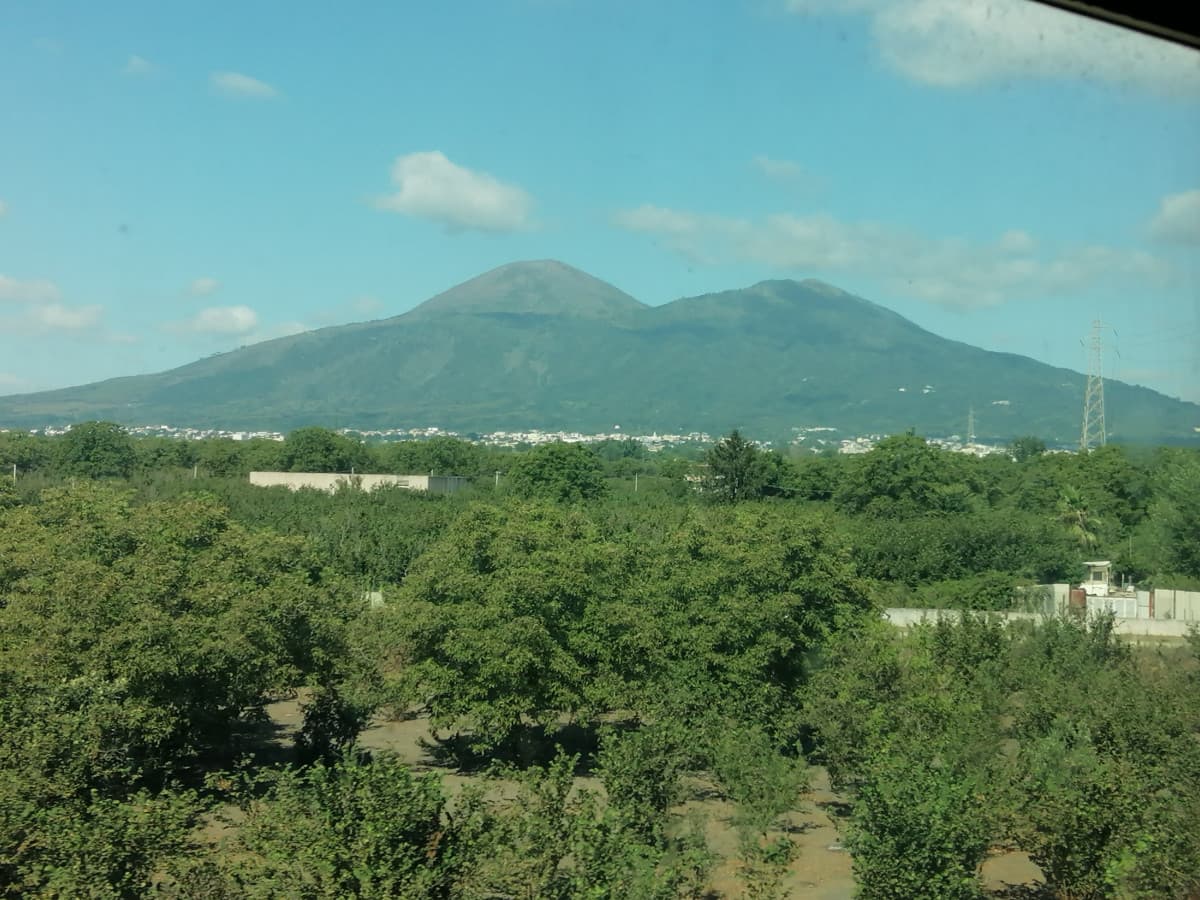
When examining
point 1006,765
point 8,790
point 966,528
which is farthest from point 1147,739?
point 966,528

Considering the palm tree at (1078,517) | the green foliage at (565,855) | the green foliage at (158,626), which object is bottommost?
the palm tree at (1078,517)

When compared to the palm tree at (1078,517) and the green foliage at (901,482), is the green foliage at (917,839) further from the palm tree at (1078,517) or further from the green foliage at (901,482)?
the green foliage at (901,482)

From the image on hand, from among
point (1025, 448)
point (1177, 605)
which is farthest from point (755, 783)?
point (1025, 448)

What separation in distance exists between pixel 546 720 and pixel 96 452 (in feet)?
189

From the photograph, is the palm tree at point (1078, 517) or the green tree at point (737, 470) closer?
the palm tree at point (1078, 517)

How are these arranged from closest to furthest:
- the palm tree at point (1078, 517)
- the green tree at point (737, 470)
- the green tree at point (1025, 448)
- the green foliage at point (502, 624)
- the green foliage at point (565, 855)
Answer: the green foliage at point (565, 855) → the green foliage at point (502, 624) → the palm tree at point (1078, 517) → the green tree at point (737, 470) → the green tree at point (1025, 448)

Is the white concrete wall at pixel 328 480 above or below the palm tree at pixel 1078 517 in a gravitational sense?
above

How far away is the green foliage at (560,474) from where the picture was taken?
191ft

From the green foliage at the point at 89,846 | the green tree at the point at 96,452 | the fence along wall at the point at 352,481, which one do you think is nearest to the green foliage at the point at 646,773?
the green foliage at the point at 89,846

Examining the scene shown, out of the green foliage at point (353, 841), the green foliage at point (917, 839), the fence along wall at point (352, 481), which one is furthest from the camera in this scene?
the fence along wall at point (352, 481)

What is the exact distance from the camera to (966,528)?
128ft

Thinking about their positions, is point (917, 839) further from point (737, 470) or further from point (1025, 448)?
point (1025, 448)

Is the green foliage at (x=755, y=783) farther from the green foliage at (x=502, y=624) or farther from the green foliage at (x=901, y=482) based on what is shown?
the green foliage at (x=901, y=482)

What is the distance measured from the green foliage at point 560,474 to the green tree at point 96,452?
73.6ft
